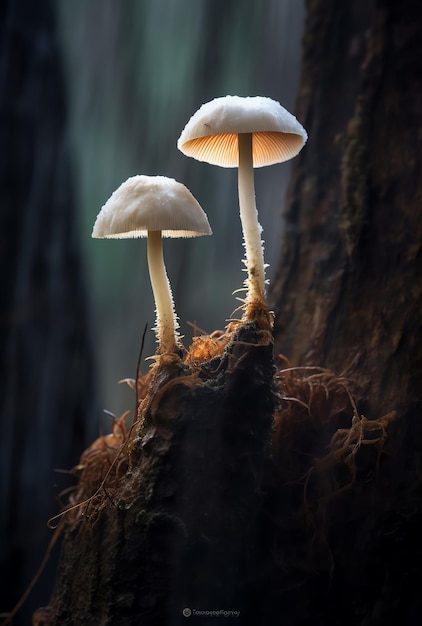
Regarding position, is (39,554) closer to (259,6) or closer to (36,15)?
(36,15)

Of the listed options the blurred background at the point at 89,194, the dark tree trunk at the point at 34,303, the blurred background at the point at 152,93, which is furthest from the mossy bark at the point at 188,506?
the blurred background at the point at 152,93

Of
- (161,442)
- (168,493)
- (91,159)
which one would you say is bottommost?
(168,493)

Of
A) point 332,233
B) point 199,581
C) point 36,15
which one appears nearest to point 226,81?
point 36,15

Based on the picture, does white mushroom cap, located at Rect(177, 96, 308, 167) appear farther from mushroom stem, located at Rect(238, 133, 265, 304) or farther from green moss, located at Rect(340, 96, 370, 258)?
green moss, located at Rect(340, 96, 370, 258)

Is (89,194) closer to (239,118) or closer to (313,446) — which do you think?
(239,118)

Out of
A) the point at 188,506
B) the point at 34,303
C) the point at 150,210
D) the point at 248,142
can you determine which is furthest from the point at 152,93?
the point at 188,506
